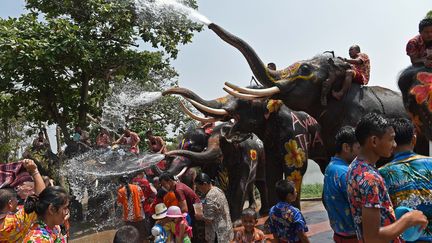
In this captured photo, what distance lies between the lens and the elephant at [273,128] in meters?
7.40

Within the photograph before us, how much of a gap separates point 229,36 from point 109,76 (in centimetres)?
786

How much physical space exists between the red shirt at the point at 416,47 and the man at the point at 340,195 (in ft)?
5.89

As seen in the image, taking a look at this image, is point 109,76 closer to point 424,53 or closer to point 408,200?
point 424,53

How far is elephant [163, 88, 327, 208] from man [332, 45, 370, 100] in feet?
3.69

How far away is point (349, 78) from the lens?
641 centimetres

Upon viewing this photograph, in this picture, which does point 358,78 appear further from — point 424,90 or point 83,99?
point 83,99

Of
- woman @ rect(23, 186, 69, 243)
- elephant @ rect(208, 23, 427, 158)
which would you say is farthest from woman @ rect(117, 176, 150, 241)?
woman @ rect(23, 186, 69, 243)

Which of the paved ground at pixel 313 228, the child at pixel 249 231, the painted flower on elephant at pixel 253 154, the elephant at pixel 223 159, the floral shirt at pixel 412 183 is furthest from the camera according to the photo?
the painted flower on elephant at pixel 253 154

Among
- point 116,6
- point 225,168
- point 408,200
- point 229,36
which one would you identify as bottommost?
point 225,168

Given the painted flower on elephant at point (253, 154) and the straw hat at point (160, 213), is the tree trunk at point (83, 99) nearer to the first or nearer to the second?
the painted flower on elephant at point (253, 154)

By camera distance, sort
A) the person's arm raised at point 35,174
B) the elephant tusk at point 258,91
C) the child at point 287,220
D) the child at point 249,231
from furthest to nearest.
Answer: the elephant tusk at point 258,91
the child at point 249,231
the child at point 287,220
the person's arm raised at point 35,174

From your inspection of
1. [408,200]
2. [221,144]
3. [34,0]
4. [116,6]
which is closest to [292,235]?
[408,200]

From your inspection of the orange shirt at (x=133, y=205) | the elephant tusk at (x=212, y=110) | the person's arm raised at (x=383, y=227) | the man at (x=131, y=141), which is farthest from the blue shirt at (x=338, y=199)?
the man at (x=131, y=141)

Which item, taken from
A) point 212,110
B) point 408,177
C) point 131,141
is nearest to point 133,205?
point 212,110
